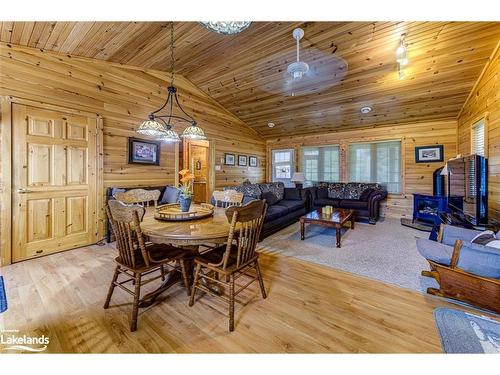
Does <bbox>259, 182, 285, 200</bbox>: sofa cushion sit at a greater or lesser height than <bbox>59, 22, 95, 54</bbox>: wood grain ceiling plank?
lesser

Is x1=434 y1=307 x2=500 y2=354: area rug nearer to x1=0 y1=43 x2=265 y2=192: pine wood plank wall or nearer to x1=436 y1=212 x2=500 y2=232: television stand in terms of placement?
x1=436 y1=212 x2=500 y2=232: television stand

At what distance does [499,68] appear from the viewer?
2.71 m

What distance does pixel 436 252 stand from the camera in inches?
A: 75.2

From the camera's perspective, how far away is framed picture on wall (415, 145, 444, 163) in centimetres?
490

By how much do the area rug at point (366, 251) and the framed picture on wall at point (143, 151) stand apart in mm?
2735

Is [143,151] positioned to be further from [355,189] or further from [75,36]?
[355,189]

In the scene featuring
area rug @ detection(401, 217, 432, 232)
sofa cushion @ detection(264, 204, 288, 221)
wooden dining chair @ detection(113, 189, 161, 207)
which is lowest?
area rug @ detection(401, 217, 432, 232)

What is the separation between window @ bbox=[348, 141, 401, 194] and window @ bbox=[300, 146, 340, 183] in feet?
1.36

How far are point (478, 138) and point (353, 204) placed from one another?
91.7 inches

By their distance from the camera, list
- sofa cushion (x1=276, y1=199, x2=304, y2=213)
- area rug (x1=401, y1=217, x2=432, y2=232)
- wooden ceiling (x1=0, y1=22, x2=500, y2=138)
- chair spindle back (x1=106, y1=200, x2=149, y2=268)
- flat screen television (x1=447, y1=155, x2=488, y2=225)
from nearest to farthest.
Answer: chair spindle back (x1=106, y1=200, x2=149, y2=268) → flat screen television (x1=447, y1=155, x2=488, y2=225) → wooden ceiling (x1=0, y1=22, x2=500, y2=138) → area rug (x1=401, y1=217, x2=432, y2=232) → sofa cushion (x1=276, y1=199, x2=304, y2=213)

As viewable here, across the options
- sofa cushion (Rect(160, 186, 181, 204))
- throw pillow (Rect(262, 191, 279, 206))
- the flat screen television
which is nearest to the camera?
the flat screen television

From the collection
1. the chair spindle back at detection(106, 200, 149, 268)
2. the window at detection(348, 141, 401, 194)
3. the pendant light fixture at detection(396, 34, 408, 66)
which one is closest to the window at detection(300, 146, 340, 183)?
the window at detection(348, 141, 401, 194)
